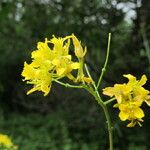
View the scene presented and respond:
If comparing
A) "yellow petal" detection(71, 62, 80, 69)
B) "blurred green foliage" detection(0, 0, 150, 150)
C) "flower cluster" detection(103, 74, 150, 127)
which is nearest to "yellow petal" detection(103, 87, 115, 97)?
"flower cluster" detection(103, 74, 150, 127)

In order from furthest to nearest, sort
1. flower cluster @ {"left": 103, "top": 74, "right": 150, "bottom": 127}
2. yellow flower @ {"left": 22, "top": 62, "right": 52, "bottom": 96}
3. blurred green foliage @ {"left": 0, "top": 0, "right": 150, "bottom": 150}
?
blurred green foliage @ {"left": 0, "top": 0, "right": 150, "bottom": 150} < yellow flower @ {"left": 22, "top": 62, "right": 52, "bottom": 96} < flower cluster @ {"left": 103, "top": 74, "right": 150, "bottom": 127}

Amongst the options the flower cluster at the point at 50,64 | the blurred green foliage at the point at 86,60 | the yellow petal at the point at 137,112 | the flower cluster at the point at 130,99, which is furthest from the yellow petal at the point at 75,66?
the blurred green foliage at the point at 86,60

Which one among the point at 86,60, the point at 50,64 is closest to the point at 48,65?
the point at 50,64

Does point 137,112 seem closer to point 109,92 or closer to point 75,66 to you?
point 109,92

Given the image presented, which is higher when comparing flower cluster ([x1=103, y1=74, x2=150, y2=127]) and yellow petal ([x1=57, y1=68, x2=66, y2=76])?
yellow petal ([x1=57, y1=68, x2=66, y2=76])

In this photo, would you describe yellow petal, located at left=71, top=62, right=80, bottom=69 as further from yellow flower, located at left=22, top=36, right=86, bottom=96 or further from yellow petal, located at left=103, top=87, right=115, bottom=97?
yellow petal, located at left=103, top=87, right=115, bottom=97

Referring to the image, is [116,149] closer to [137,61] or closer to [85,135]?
[85,135]
